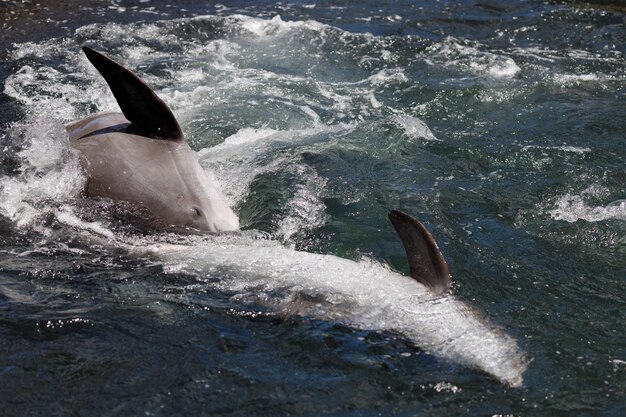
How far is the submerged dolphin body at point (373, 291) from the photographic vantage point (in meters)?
4.31

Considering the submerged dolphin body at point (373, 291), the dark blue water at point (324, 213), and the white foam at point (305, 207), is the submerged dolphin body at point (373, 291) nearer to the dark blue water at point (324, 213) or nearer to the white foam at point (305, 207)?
the dark blue water at point (324, 213)

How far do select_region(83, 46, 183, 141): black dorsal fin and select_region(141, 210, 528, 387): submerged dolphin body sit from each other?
105 centimetres

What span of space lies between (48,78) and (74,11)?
3568mm

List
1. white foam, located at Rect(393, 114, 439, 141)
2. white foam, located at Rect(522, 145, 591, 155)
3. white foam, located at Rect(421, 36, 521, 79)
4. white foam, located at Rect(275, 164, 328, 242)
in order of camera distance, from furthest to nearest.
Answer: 1. white foam, located at Rect(421, 36, 521, 79)
2. white foam, located at Rect(393, 114, 439, 141)
3. white foam, located at Rect(522, 145, 591, 155)
4. white foam, located at Rect(275, 164, 328, 242)

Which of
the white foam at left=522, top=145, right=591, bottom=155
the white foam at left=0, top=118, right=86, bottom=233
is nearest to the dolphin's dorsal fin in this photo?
the white foam at left=0, top=118, right=86, bottom=233

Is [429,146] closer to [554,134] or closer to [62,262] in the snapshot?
[554,134]

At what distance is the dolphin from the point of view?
19.3ft

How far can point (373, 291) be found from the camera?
4.78 m

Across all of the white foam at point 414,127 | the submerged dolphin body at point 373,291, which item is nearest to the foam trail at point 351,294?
the submerged dolphin body at point 373,291

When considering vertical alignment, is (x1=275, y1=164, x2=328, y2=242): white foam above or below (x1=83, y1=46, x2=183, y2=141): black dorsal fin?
below

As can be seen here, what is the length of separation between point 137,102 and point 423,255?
2.54 meters

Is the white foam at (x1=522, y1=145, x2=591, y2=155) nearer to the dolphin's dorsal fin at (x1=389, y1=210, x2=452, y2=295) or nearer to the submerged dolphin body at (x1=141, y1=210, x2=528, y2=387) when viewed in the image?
the submerged dolphin body at (x1=141, y1=210, x2=528, y2=387)

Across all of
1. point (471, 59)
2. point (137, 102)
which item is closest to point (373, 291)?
point (137, 102)

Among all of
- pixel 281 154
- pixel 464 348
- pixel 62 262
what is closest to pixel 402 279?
pixel 464 348
